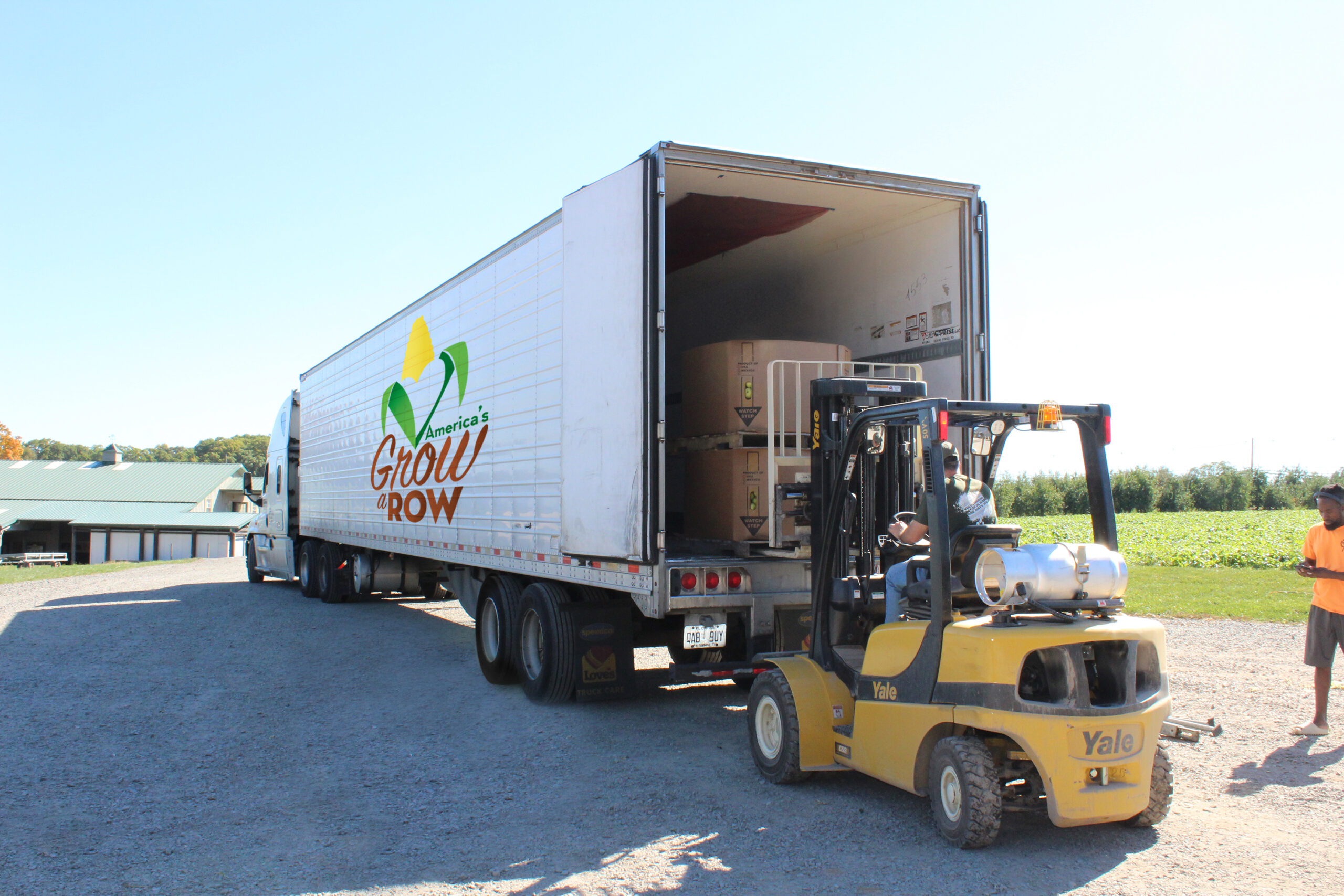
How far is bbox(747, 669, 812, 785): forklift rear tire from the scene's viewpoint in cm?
524

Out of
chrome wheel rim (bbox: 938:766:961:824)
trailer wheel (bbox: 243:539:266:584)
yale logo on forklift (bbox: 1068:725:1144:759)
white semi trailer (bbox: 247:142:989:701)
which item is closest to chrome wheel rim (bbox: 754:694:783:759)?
white semi trailer (bbox: 247:142:989:701)

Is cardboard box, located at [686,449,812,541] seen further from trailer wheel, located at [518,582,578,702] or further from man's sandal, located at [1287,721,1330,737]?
man's sandal, located at [1287,721,1330,737]

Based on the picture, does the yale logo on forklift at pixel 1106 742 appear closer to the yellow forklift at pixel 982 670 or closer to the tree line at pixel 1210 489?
the yellow forklift at pixel 982 670

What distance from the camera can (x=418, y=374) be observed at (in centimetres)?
1124

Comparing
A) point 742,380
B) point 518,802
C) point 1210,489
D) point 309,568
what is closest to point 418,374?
point 742,380

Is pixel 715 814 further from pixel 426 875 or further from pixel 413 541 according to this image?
pixel 413 541

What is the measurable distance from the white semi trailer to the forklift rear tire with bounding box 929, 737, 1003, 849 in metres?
2.03

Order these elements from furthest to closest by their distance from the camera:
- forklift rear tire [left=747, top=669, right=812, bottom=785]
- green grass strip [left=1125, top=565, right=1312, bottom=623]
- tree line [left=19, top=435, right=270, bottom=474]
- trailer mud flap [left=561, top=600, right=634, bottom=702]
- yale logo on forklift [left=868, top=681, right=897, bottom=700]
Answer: tree line [left=19, top=435, right=270, bottom=474]
green grass strip [left=1125, top=565, right=1312, bottom=623]
trailer mud flap [left=561, top=600, right=634, bottom=702]
forklift rear tire [left=747, top=669, right=812, bottom=785]
yale logo on forklift [left=868, top=681, right=897, bottom=700]

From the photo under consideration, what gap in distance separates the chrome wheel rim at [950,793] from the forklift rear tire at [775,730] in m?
0.92

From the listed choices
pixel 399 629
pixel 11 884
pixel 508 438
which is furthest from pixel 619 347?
pixel 399 629

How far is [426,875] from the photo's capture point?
4.27m

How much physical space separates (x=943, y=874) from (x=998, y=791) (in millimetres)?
450

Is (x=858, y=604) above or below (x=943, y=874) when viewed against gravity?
above

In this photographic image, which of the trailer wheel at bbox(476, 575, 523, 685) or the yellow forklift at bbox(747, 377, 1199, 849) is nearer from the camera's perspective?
the yellow forklift at bbox(747, 377, 1199, 849)
